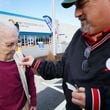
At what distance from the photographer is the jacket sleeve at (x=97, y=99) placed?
1.52 m

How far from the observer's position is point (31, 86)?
2.96m

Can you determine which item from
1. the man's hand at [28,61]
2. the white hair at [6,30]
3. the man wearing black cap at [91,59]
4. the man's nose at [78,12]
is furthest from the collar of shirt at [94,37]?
the white hair at [6,30]

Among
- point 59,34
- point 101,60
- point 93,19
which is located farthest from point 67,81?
point 59,34

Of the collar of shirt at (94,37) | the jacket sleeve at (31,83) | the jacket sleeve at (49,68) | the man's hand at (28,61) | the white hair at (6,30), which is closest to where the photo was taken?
the collar of shirt at (94,37)

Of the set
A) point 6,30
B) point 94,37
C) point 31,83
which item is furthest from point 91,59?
point 31,83

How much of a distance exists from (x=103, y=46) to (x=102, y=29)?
4.0 inches

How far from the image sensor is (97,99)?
1521 millimetres

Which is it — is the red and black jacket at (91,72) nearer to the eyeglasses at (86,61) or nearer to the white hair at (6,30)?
the eyeglasses at (86,61)

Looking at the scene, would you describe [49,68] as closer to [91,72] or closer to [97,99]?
[91,72]

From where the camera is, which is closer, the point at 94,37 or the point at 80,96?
the point at 80,96

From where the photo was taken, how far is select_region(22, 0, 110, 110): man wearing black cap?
1537 millimetres

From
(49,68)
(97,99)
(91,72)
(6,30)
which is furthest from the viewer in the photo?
(6,30)

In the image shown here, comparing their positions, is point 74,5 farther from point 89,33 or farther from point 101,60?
point 101,60

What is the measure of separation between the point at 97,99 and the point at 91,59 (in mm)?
257
